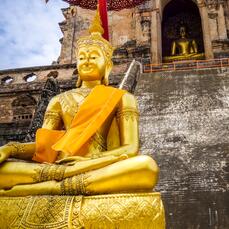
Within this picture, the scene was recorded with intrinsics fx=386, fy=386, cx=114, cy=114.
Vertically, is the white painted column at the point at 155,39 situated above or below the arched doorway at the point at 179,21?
below

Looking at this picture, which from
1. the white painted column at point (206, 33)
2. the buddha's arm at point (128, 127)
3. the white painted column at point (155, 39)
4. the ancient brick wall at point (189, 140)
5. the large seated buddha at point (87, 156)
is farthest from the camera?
the white painted column at point (155, 39)

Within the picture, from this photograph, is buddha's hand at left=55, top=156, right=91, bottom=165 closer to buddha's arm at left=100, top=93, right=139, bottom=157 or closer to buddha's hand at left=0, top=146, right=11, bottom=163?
buddha's arm at left=100, top=93, right=139, bottom=157

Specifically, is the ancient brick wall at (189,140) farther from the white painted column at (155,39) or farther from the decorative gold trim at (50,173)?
the white painted column at (155,39)

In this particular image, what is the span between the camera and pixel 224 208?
4414mm

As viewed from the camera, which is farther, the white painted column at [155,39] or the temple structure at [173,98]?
the white painted column at [155,39]

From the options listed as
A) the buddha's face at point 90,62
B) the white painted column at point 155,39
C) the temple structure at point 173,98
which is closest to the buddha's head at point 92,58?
the buddha's face at point 90,62

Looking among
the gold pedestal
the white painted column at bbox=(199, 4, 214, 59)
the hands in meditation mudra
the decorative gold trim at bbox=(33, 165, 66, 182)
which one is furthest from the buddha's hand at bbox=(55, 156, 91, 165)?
the white painted column at bbox=(199, 4, 214, 59)

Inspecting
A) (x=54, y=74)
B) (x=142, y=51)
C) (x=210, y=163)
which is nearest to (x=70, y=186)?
(x=210, y=163)

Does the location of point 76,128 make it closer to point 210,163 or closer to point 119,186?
point 119,186

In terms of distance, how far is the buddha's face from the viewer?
11.4 feet

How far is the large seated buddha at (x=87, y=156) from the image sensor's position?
251 cm

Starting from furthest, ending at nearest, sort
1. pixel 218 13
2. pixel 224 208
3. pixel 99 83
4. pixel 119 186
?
pixel 218 13
pixel 224 208
pixel 99 83
pixel 119 186

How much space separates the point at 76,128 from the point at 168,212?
1.98m

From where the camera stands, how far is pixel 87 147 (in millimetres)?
3111
